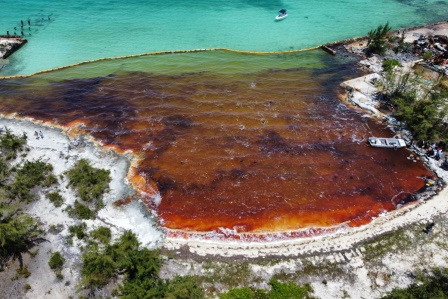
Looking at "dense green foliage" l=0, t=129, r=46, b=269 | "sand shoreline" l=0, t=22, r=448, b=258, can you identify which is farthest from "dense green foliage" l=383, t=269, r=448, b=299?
"dense green foliage" l=0, t=129, r=46, b=269

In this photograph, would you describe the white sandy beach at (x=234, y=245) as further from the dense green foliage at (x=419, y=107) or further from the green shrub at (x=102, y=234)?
the dense green foliage at (x=419, y=107)

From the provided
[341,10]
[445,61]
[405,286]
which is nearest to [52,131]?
[405,286]

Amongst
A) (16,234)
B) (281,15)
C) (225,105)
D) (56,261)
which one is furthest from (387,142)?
(281,15)

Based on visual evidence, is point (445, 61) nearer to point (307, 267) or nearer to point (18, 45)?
point (307, 267)

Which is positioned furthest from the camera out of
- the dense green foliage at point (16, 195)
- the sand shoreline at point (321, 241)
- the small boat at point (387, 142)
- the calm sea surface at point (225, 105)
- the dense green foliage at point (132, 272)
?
the small boat at point (387, 142)

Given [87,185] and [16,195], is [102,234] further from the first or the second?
[16,195]

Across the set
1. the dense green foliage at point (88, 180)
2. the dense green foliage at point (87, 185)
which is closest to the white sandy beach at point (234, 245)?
the dense green foliage at point (87, 185)
